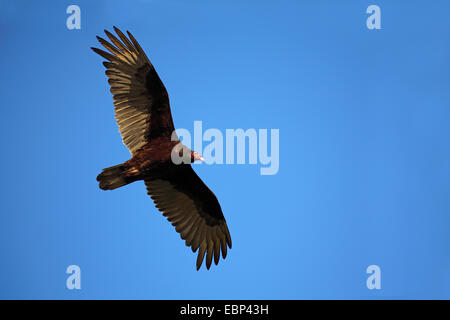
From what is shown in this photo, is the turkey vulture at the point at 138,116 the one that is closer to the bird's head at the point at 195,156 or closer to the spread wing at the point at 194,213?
the bird's head at the point at 195,156

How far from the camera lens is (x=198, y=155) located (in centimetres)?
875

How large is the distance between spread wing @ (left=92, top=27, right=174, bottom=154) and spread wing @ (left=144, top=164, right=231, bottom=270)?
1.13 meters

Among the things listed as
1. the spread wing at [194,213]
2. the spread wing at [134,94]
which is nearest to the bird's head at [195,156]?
the spread wing at [134,94]

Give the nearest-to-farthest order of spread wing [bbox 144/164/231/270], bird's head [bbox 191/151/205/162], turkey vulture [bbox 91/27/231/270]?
turkey vulture [bbox 91/27/231/270]
bird's head [bbox 191/151/205/162]
spread wing [bbox 144/164/231/270]

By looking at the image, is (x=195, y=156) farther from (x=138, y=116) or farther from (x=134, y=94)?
(x=134, y=94)

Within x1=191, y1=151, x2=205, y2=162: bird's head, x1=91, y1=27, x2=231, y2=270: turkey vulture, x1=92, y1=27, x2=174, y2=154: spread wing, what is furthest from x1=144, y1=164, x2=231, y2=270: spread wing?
x1=92, y1=27, x2=174, y2=154: spread wing

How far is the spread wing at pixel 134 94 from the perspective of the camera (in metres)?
8.59

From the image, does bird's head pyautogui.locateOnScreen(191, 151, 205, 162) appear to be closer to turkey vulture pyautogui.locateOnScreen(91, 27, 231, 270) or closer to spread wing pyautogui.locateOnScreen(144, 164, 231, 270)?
turkey vulture pyautogui.locateOnScreen(91, 27, 231, 270)

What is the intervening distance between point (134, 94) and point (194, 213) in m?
2.64

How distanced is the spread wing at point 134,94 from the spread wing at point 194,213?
1131 millimetres

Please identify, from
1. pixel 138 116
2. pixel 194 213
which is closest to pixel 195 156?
pixel 138 116

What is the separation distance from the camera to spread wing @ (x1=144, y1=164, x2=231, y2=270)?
9508 millimetres
